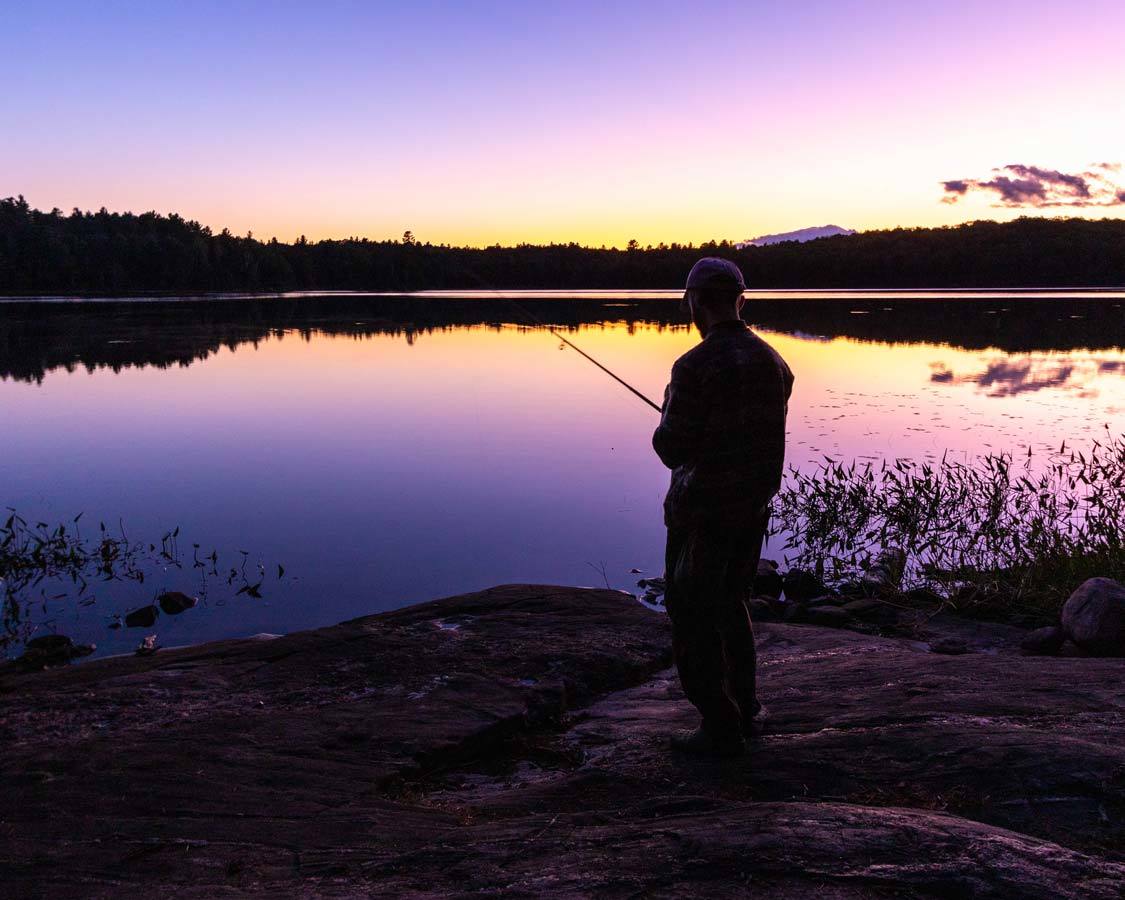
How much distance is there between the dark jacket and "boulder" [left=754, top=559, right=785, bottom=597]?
6781 millimetres

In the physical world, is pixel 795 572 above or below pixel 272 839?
below

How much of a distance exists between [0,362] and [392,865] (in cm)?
3757

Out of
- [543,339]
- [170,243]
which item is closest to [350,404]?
[543,339]

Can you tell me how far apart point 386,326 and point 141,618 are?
49.7 metres

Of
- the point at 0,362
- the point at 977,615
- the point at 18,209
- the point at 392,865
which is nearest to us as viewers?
the point at 392,865

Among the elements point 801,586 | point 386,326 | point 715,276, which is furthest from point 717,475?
point 386,326

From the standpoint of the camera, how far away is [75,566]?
11.0m

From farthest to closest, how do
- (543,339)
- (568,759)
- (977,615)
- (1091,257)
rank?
1. (1091,257)
2. (543,339)
3. (977,615)
4. (568,759)

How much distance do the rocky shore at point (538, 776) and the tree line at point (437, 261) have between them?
358 ft

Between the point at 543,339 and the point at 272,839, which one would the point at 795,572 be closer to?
the point at 272,839

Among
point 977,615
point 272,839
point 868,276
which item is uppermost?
point 868,276

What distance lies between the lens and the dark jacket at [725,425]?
403 cm

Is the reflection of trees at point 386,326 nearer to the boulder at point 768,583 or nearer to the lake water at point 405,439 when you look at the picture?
the lake water at point 405,439

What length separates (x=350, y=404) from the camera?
25.8m
